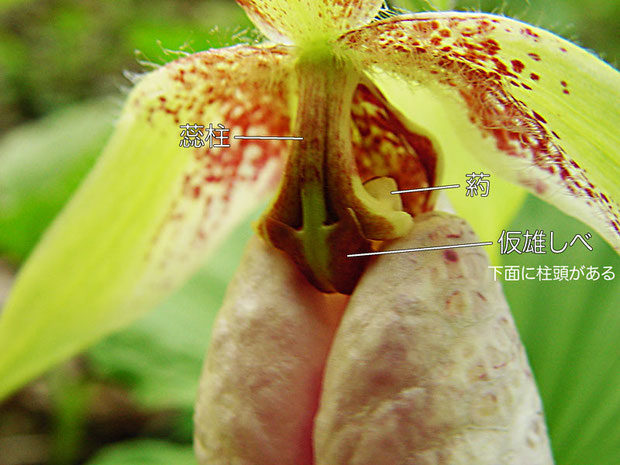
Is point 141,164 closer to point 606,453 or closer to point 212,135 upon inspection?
point 212,135

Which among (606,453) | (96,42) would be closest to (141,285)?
(606,453)

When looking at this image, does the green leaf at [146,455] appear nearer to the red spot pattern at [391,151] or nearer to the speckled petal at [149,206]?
the speckled petal at [149,206]

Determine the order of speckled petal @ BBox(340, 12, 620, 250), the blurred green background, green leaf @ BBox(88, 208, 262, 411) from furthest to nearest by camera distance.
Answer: green leaf @ BBox(88, 208, 262, 411) → the blurred green background → speckled petal @ BBox(340, 12, 620, 250)

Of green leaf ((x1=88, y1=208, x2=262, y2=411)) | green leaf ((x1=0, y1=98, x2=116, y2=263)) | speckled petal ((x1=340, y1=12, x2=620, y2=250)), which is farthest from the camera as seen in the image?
green leaf ((x1=0, y1=98, x2=116, y2=263))

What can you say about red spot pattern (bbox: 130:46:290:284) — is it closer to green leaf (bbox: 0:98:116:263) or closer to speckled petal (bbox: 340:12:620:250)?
speckled petal (bbox: 340:12:620:250)

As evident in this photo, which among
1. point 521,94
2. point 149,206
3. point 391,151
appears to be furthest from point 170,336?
point 521,94

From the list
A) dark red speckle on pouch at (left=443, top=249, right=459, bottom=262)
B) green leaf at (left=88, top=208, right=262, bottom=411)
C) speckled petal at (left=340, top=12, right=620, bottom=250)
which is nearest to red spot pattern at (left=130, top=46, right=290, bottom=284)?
speckled petal at (left=340, top=12, right=620, bottom=250)

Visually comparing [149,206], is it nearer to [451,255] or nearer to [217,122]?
[217,122]
